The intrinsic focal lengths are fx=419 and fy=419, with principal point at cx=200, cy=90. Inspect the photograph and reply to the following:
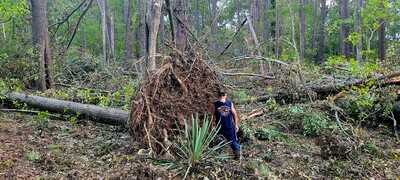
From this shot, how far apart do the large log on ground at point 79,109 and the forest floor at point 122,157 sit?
266mm

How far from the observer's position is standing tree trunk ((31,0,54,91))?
13453 millimetres

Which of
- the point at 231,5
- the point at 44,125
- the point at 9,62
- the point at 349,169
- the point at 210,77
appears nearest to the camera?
the point at 349,169

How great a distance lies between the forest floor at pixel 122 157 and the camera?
632cm

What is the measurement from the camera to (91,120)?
376 inches

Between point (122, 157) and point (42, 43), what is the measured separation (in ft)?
26.9

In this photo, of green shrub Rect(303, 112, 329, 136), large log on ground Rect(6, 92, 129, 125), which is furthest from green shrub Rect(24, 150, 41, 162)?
green shrub Rect(303, 112, 329, 136)

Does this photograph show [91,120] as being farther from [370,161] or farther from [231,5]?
[231,5]

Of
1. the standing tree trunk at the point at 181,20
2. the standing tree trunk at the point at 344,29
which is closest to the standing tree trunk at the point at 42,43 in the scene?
the standing tree trunk at the point at 181,20

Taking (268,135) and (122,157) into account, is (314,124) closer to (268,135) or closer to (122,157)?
(268,135)

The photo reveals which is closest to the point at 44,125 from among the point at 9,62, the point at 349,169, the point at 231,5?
the point at 9,62

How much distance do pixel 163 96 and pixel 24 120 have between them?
3996mm

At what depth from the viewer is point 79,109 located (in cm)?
959

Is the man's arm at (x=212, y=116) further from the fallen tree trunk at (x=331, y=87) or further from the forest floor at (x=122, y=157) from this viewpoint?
the fallen tree trunk at (x=331, y=87)

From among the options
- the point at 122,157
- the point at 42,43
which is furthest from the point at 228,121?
the point at 42,43
